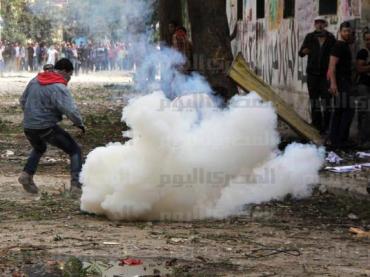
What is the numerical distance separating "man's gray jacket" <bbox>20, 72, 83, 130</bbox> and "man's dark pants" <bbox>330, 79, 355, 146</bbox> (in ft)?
14.7

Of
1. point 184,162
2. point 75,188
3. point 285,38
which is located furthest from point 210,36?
point 285,38

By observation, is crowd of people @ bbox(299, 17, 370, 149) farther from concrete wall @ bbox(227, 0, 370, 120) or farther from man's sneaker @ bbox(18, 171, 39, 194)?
man's sneaker @ bbox(18, 171, 39, 194)

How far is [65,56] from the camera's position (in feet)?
151

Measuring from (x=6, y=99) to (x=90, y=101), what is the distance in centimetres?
273

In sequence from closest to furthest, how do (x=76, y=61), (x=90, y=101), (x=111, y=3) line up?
(x=111, y=3)
(x=90, y=101)
(x=76, y=61)

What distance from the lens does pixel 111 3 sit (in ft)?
73.2

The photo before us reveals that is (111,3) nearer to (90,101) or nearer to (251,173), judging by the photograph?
(90,101)

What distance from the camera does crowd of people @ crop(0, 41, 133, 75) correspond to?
44812 mm

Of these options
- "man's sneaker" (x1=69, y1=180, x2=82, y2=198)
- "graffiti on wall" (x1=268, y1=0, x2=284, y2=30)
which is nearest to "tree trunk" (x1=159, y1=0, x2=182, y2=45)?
"graffiti on wall" (x1=268, y1=0, x2=284, y2=30)

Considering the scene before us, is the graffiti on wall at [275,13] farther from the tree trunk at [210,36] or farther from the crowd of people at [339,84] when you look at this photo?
the tree trunk at [210,36]

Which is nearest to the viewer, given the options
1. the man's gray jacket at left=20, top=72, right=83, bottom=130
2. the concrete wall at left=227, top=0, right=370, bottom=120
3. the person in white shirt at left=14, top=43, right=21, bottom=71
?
the man's gray jacket at left=20, top=72, right=83, bottom=130

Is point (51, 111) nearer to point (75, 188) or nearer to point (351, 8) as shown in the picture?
point (75, 188)

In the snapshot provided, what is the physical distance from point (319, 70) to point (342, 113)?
1.12 metres

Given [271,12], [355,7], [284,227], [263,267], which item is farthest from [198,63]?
[271,12]
